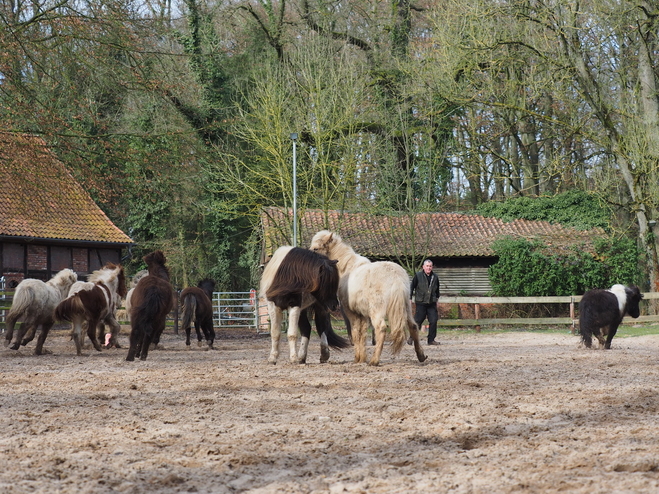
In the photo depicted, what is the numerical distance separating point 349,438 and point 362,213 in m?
26.3

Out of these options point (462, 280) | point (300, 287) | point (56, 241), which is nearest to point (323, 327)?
point (300, 287)

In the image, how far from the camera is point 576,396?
8.11 meters

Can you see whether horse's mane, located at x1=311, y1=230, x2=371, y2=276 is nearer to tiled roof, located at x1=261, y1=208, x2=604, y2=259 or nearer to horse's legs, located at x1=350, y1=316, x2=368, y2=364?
horse's legs, located at x1=350, y1=316, x2=368, y2=364

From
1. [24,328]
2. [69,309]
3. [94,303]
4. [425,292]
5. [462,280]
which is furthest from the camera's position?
[462,280]

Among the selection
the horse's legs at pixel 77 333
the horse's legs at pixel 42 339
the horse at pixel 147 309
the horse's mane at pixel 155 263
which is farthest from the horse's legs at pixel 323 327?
the horse's legs at pixel 42 339

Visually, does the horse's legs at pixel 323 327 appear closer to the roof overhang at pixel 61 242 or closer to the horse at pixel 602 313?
the horse at pixel 602 313

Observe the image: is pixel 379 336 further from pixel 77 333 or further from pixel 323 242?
pixel 77 333

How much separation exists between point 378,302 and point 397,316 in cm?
35

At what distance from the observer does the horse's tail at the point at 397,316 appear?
37.0ft

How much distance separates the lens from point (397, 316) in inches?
446

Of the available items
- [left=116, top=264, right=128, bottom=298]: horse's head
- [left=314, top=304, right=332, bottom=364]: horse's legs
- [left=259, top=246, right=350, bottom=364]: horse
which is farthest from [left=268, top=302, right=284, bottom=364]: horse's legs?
[left=116, top=264, right=128, bottom=298]: horse's head

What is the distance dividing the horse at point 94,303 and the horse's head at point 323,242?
4.31 metres

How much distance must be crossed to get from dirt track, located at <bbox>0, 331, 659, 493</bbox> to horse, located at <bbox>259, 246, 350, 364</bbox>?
103cm

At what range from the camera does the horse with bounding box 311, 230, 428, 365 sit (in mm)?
11344
